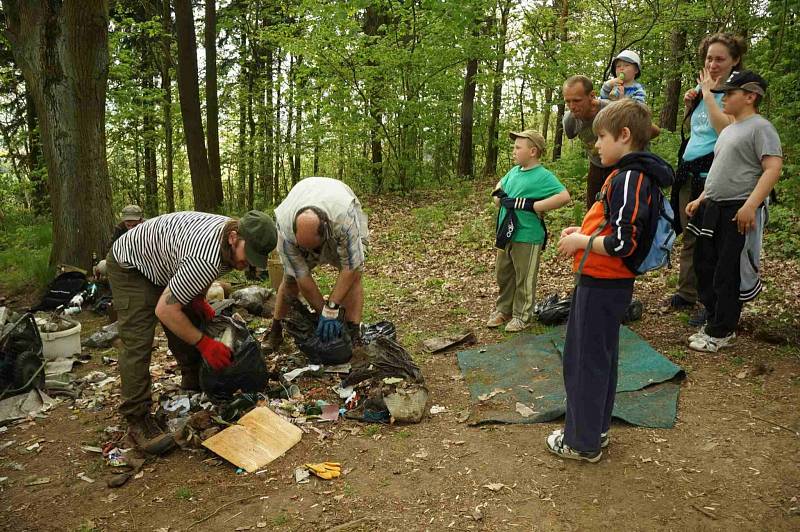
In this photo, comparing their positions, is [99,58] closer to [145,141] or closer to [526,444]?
[526,444]

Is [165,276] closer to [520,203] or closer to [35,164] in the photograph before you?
[520,203]

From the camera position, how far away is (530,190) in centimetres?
474

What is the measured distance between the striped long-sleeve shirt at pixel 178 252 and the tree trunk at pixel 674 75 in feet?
34.4

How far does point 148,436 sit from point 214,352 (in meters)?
0.68

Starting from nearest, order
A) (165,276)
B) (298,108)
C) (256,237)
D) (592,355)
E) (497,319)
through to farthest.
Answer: (592,355), (256,237), (165,276), (497,319), (298,108)

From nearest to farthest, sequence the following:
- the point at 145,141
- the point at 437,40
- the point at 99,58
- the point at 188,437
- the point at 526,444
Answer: the point at 526,444 < the point at 188,437 < the point at 99,58 < the point at 437,40 < the point at 145,141

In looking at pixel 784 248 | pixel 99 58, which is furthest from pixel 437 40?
pixel 784 248

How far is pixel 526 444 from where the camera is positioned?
3.25m

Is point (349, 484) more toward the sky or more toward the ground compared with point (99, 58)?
more toward the ground

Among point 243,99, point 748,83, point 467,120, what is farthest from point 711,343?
point 243,99

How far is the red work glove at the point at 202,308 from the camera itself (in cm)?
371

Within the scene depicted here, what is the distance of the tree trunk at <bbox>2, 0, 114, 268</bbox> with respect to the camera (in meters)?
7.00

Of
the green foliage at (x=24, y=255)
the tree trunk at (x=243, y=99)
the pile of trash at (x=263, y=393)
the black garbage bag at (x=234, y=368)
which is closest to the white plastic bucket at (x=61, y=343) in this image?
the pile of trash at (x=263, y=393)

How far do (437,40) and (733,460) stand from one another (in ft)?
34.2
